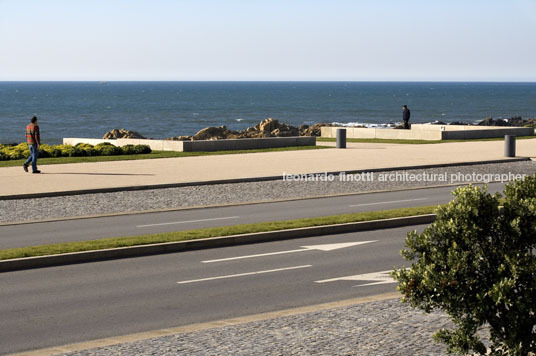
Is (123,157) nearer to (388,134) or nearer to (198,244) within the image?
(388,134)

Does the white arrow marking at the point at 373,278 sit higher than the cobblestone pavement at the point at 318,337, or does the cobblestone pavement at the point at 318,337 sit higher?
the cobblestone pavement at the point at 318,337

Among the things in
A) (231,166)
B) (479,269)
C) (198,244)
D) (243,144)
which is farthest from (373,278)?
(243,144)

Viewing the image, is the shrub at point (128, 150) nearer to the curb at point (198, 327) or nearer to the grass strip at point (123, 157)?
the grass strip at point (123, 157)

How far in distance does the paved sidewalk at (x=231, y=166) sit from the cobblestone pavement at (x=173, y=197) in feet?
3.38

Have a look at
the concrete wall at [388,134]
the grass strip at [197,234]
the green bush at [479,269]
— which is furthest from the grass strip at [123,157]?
the green bush at [479,269]

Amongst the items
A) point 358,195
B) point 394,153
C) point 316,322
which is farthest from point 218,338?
point 394,153

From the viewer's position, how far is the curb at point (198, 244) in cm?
1260

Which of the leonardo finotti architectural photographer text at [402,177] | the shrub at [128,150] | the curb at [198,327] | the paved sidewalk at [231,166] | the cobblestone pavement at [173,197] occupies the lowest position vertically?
the curb at [198,327]

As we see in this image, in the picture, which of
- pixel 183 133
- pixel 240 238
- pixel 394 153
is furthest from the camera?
pixel 183 133

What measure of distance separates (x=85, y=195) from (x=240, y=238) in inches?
304

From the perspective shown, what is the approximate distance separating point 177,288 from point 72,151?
21.2 m

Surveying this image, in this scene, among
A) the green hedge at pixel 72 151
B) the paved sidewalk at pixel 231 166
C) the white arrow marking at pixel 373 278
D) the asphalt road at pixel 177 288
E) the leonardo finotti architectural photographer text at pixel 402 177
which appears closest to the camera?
the asphalt road at pixel 177 288

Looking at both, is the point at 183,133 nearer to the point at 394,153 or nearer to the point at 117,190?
the point at 394,153

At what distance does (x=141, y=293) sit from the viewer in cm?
1072
